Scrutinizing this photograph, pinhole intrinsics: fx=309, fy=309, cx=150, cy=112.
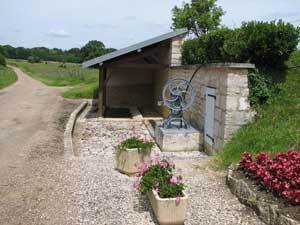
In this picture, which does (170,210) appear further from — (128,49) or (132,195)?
(128,49)

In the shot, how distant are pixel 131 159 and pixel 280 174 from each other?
2.43 m

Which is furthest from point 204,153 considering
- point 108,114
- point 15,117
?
point 15,117

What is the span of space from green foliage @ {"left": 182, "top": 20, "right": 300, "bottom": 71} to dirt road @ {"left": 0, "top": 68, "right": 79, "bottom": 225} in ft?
13.4

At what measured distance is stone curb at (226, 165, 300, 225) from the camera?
10.6ft

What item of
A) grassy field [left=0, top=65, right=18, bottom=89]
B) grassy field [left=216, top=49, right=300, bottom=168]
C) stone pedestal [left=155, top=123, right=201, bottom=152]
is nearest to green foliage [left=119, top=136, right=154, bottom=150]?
grassy field [left=216, top=49, right=300, bottom=168]

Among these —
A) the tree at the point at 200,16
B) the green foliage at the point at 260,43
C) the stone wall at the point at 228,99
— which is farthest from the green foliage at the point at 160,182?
the tree at the point at 200,16

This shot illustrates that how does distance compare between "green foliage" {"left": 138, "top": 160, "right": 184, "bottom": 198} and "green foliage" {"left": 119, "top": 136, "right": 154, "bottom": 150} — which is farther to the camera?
"green foliage" {"left": 119, "top": 136, "right": 154, "bottom": 150}

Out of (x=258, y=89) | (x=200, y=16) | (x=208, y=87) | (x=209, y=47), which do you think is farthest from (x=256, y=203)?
(x=200, y=16)

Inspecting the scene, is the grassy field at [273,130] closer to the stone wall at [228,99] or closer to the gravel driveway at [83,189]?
the stone wall at [228,99]

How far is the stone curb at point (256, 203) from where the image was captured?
323 centimetres

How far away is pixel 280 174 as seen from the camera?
3.57 m

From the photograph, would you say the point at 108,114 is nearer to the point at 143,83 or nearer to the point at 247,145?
the point at 143,83

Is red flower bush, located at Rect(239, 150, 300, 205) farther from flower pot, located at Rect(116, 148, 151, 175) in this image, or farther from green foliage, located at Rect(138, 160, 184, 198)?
flower pot, located at Rect(116, 148, 151, 175)

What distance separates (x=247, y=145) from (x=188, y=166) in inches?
43.9
